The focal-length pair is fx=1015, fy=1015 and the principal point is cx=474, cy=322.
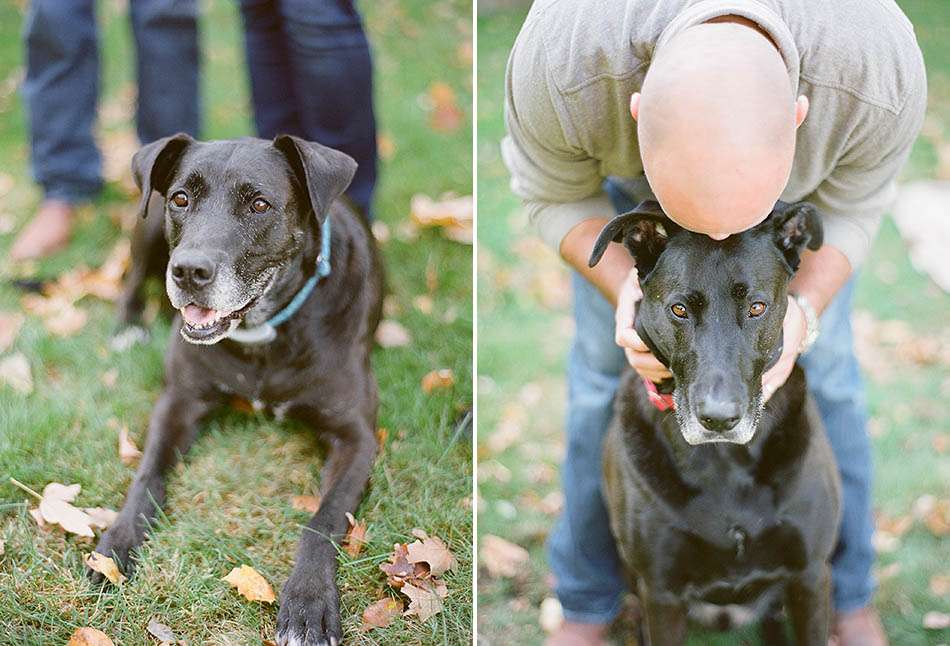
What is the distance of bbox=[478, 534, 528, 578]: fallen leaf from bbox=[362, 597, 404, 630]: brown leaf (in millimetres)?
798

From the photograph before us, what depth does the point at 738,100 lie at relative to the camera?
7.36 ft

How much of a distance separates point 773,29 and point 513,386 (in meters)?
2.62

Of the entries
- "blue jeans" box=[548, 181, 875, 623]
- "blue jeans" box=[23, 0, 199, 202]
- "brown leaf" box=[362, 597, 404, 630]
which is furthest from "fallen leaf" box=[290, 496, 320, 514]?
"blue jeans" box=[23, 0, 199, 202]

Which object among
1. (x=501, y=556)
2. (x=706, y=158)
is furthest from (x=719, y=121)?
(x=501, y=556)

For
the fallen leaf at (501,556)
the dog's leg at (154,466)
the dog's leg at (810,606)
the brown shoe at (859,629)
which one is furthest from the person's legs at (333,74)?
the brown shoe at (859,629)

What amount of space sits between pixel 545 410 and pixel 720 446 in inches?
69.8

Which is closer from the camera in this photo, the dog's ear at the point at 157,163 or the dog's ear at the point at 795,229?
the dog's ear at the point at 795,229

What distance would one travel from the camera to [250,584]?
3096mm

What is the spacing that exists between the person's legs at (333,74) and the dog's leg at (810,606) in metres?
2.63

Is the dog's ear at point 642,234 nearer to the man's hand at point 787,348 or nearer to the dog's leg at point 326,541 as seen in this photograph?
the man's hand at point 787,348

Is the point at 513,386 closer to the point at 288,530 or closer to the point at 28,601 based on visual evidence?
the point at 288,530

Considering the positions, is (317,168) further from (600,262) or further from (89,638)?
(89,638)

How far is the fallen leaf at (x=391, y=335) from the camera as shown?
4355 millimetres

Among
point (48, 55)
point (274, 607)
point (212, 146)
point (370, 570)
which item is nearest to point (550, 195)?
point (212, 146)
